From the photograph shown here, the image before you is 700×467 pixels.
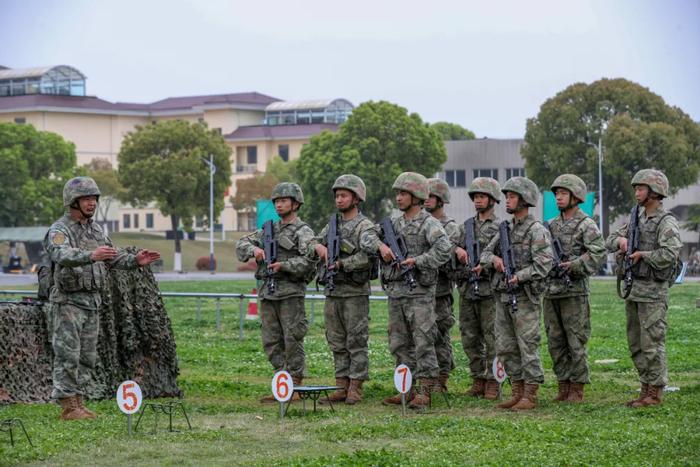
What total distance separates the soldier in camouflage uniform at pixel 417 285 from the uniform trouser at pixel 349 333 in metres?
0.39

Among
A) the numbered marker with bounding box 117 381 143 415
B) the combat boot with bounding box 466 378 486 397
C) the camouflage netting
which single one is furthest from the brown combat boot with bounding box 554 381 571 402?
the numbered marker with bounding box 117 381 143 415

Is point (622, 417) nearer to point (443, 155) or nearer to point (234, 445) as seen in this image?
point (234, 445)

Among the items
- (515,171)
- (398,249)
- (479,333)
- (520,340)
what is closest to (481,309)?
(479,333)

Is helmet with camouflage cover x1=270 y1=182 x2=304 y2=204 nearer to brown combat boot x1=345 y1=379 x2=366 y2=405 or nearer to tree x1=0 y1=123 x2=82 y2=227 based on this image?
brown combat boot x1=345 y1=379 x2=366 y2=405

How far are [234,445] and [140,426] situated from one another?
149 centimetres

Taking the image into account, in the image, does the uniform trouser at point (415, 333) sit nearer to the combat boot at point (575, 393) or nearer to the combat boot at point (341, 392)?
the combat boot at point (341, 392)

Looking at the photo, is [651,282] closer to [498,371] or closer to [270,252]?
[498,371]

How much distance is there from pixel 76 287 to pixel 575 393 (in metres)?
5.65

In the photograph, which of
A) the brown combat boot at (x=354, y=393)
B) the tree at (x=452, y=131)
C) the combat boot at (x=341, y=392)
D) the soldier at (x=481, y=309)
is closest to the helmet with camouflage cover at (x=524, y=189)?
the soldier at (x=481, y=309)

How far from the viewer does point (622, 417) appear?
13.8m

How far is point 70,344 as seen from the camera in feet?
47.9

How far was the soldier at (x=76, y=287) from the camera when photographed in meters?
14.5

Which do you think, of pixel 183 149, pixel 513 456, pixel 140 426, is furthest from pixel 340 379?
pixel 183 149

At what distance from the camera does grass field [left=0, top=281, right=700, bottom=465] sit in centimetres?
1157
